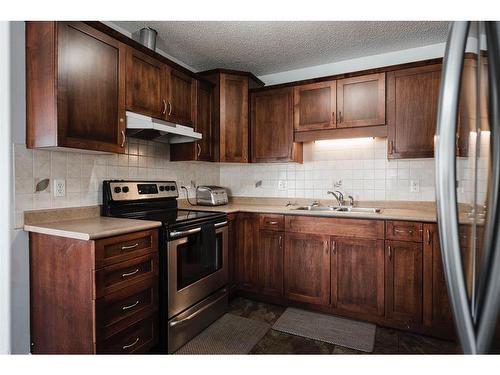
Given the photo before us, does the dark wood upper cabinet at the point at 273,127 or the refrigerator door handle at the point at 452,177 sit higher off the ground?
the dark wood upper cabinet at the point at 273,127

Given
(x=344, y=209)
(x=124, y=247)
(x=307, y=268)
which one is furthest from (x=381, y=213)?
(x=124, y=247)

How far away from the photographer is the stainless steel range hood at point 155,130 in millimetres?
2119

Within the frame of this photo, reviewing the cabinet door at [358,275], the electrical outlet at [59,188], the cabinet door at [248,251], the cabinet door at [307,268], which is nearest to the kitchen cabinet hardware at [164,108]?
the electrical outlet at [59,188]

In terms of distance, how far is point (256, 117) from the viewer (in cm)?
314

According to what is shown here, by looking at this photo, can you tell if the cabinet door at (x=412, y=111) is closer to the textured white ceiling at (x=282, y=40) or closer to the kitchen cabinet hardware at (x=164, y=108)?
the textured white ceiling at (x=282, y=40)

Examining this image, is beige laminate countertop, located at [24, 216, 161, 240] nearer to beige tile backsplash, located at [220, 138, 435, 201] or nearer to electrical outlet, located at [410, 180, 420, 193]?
beige tile backsplash, located at [220, 138, 435, 201]

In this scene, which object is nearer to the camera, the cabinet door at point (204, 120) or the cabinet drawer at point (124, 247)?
the cabinet drawer at point (124, 247)

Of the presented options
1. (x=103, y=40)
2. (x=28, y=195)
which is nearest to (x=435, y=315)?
(x=28, y=195)

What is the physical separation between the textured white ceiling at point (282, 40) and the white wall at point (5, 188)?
99 centimetres

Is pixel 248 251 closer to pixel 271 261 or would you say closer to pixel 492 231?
pixel 271 261

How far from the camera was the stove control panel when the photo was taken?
227cm

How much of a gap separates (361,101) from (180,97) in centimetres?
165

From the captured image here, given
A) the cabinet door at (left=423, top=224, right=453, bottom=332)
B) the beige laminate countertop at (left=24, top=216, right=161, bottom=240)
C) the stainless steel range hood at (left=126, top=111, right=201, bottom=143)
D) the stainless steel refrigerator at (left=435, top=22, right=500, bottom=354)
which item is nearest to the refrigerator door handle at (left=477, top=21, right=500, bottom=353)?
the stainless steel refrigerator at (left=435, top=22, right=500, bottom=354)
